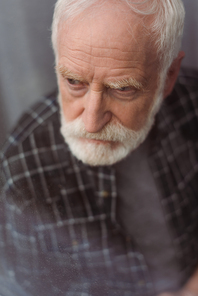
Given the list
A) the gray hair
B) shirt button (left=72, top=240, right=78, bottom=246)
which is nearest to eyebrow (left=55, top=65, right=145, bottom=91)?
the gray hair

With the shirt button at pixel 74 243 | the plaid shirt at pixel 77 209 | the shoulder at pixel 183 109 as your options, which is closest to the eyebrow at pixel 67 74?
the plaid shirt at pixel 77 209

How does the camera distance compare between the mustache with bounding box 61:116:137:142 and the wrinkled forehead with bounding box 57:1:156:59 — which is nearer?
the wrinkled forehead with bounding box 57:1:156:59

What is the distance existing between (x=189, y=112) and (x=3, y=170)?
3.15ft

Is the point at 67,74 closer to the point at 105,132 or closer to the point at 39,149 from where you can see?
the point at 105,132

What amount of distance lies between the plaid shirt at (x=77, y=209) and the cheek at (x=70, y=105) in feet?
0.71

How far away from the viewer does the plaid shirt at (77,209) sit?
2.45 feet

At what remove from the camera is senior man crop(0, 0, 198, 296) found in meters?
0.75

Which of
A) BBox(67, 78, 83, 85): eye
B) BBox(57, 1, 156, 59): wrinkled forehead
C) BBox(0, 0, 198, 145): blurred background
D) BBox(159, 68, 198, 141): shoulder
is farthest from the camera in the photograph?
BBox(159, 68, 198, 141): shoulder

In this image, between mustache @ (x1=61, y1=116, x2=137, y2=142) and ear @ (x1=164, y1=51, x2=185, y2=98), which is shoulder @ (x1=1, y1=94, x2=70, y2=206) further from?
ear @ (x1=164, y1=51, x2=185, y2=98)

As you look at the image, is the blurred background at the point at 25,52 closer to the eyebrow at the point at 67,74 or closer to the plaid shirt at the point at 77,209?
the plaid shirt at the point at 77,209

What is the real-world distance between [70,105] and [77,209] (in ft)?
1.38

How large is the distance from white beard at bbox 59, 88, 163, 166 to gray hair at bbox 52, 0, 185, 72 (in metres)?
0.15

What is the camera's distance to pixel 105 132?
894mm

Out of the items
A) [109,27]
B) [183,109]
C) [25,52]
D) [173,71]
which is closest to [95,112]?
[109,27]
